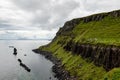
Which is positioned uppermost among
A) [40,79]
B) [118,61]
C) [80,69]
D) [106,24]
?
[106,24]

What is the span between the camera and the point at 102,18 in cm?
19262

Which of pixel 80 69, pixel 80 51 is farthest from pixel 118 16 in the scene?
pixel 80 69

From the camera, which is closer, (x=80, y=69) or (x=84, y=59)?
(x=80, y=69)

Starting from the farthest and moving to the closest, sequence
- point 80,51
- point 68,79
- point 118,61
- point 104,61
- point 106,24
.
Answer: point 106,24, point 80,51, point 68,79, point 104,61, point 118,61

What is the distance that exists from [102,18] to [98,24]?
11.9 meters

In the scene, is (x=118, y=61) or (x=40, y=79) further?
(x=40, y=79)

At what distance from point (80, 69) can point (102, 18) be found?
9871cm

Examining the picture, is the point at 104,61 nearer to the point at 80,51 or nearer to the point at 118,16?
the point at 80,51

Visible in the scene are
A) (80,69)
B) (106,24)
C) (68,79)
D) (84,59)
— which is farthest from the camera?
(106,24)

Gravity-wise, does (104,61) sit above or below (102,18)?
below

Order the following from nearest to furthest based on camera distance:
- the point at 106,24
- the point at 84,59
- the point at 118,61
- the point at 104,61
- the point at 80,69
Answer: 1. the point at 118,61
2. the point at 104,61
3. the point at 80,69
4. the point at 84,59
5. the point at 106,24

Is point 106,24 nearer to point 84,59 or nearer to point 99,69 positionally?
point 84,59

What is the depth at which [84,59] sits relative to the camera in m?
114

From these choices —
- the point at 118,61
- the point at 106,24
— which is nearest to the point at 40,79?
the point at 118,61
